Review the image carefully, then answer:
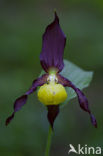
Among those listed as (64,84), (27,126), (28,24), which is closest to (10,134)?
(27,126)

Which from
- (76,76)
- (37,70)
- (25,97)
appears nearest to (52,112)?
(25,97)

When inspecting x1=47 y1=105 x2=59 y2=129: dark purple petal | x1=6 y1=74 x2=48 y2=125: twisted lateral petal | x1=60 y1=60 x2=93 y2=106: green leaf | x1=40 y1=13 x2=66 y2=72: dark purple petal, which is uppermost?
x1=40 y1=13 x2=66 y2=72: dark purple petal

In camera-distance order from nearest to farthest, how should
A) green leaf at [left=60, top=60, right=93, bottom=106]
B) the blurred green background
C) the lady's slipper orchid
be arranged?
1. the lady's slipper orchid
2. green leaf at [left=60, top=60, right=93, bottom=106]
3. the blurred green background

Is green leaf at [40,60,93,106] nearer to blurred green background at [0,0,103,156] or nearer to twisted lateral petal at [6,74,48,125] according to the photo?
twisted lateral petal at [6,74,48,125]

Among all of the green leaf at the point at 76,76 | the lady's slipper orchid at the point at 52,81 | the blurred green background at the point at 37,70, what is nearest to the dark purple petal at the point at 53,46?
the lady's slipper orchid at the point at 52,81

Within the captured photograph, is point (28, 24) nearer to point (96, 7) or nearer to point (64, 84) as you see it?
point (96, 7)

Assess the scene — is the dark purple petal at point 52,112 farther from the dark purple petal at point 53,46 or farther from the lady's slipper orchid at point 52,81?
the dark purple petal at point 53,46

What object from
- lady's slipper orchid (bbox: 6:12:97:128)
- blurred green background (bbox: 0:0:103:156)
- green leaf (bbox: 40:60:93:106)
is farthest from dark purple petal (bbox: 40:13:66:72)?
blurred green background (bbox: 0:0:103:156)

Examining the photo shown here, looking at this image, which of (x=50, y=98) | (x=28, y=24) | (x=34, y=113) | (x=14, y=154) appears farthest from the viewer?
(x=28, y=24)

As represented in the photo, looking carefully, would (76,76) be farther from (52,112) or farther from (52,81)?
(52,112)
